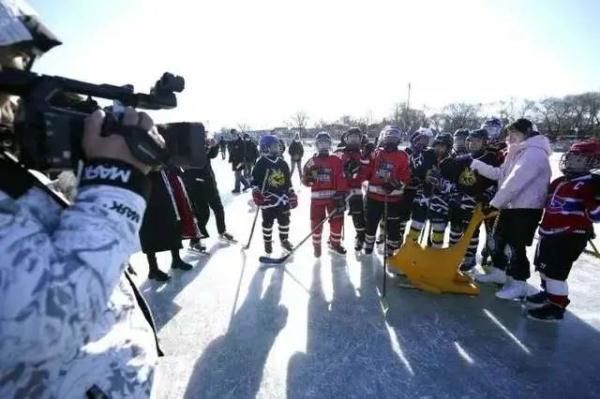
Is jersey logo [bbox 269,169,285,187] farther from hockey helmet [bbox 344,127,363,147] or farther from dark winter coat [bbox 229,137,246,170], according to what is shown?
dark winter coat [bbox 229,137,246,170]

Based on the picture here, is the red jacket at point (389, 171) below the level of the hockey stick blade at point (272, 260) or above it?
above

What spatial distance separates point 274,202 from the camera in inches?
209

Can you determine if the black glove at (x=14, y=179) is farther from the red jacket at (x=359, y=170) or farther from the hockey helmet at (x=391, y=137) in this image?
the red jacket at (x=359, y=170)

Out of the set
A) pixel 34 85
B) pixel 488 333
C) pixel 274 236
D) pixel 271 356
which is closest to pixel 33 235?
pixel 34 85

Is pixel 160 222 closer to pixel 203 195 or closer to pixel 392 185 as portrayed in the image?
pixel 203 195

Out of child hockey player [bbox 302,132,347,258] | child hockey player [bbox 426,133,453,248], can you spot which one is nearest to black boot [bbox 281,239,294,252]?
child hockey player [bbox 302,132,347,258]

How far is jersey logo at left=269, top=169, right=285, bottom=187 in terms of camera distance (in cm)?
528

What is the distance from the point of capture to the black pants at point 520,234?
3873 millimetres

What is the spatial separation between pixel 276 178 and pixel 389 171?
64.8 inches

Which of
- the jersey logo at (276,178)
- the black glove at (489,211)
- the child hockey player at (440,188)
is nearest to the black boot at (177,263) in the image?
the jersey logo at (276,178)

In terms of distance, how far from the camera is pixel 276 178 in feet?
17.4

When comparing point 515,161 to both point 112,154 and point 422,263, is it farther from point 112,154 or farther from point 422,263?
point 112,154

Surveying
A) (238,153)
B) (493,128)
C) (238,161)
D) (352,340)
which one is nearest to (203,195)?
(352,340)

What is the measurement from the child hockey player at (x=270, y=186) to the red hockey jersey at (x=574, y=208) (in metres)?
3.25
